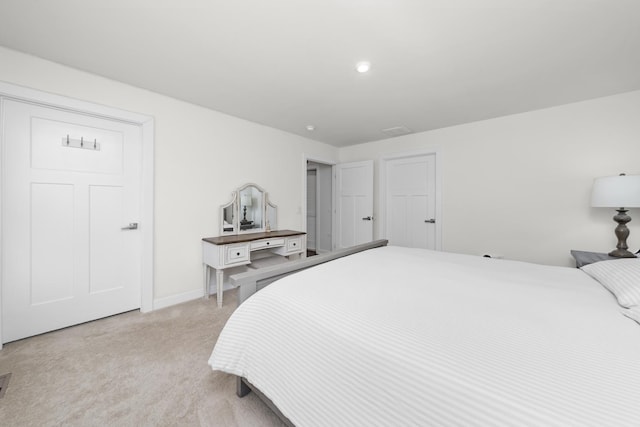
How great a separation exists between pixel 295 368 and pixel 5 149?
9.00 ft

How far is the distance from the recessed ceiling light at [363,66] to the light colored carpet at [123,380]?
8.07ft

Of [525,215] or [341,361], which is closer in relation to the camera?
[341,361]

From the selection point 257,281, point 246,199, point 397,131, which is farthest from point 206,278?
point 397,131

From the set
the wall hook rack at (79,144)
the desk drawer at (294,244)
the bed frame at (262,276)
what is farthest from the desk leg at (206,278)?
the bed frame at (262,276)

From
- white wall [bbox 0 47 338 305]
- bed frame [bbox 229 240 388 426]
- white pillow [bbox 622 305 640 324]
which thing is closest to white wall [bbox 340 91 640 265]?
white pillow [bbox 622 305 640 324]

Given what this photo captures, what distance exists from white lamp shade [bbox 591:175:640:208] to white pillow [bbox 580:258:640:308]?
44.8 inches

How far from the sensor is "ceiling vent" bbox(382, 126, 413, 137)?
3.63 metres

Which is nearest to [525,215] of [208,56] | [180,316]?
[208,56]

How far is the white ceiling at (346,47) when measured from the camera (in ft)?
4.82

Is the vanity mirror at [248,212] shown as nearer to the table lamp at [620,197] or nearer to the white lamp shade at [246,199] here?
the white lamp shade at [246,199]

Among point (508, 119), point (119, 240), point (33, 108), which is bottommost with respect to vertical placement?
point (119, 240)

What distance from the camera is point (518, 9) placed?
1.45 metres

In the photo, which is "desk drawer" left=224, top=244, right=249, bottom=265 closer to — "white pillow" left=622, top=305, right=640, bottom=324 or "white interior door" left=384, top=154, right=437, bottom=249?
"white interior door" left=384, top=154, right=437, bottom=249

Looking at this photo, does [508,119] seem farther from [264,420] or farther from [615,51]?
[264,420]
